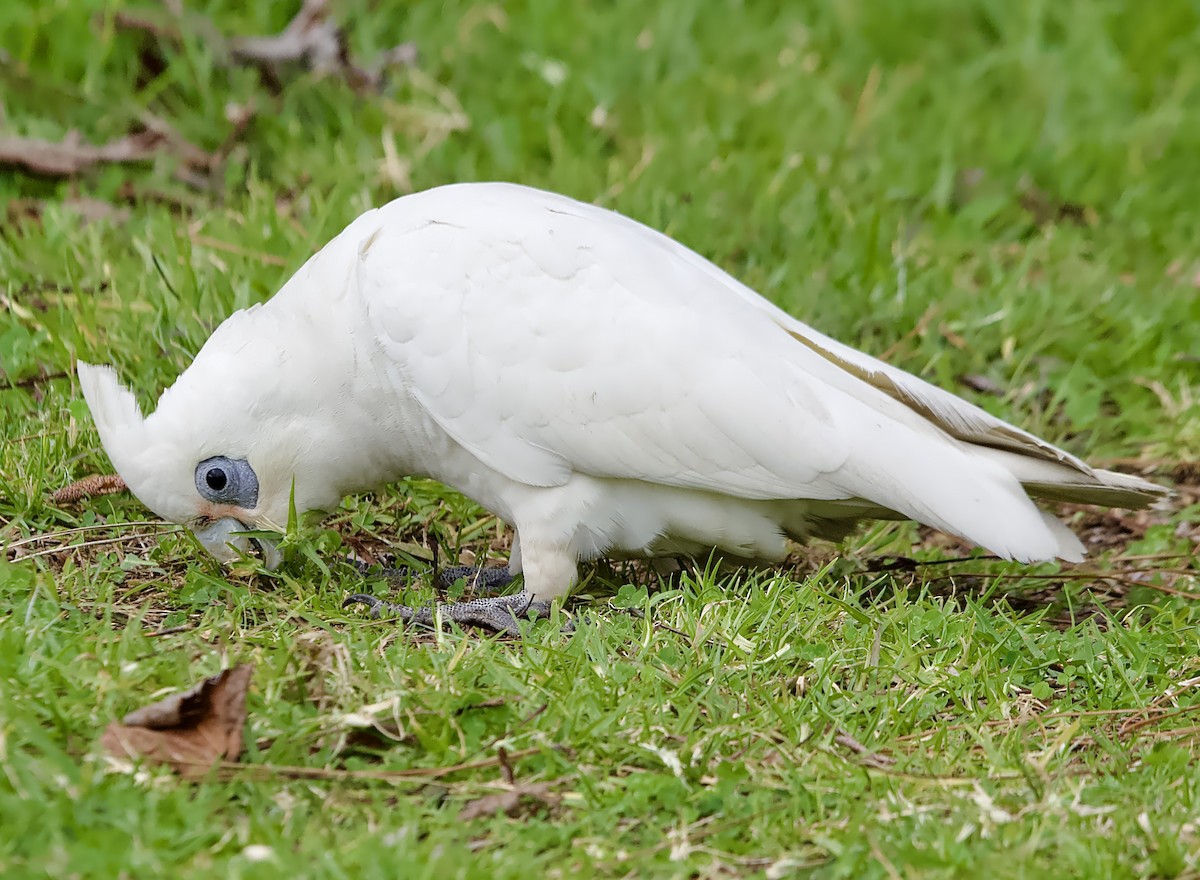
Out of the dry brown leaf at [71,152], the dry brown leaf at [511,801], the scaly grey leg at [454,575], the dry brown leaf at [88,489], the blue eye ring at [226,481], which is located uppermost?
the dry brown leaf at [71,152]

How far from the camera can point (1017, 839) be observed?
2525 millimetres

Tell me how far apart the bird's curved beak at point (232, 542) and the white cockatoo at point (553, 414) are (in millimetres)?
10

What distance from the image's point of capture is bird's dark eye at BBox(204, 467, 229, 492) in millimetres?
3350

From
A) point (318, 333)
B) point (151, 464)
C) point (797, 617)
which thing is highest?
point (318, 333)

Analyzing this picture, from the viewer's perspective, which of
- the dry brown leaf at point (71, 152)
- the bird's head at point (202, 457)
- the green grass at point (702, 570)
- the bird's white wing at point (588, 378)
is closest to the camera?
the green grass at point (702, 570)

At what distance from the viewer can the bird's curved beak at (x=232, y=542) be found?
3428 millimetres

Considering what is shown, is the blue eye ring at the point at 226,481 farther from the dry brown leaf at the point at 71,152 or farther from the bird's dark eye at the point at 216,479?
the dry brown leaf at the point at 71,152

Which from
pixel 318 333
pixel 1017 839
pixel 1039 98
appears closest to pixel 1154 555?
pixel 1017 839

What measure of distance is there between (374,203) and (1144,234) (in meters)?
3.03

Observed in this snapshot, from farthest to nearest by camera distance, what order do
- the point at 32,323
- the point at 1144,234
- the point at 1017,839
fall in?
the point at 1144,234, the point at 32,323, the point at 1017,839

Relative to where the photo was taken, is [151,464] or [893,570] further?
[893,570]

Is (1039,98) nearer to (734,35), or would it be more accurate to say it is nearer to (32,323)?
(734,35)

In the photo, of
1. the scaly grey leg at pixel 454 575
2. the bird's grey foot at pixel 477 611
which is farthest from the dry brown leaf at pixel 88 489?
the bird's grey foot at pixel 477 611

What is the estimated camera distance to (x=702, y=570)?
387cm
